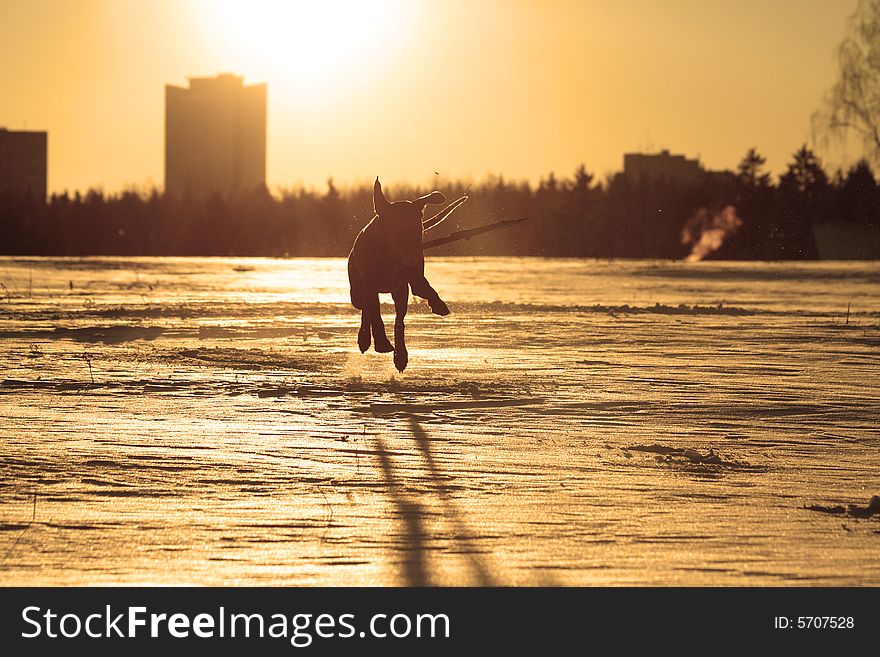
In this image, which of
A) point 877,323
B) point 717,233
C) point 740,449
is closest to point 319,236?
point 717,233

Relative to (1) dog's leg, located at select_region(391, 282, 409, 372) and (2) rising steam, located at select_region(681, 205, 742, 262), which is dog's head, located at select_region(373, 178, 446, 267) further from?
(2) rising steam, located at select_region(681, 205, 742, 262)

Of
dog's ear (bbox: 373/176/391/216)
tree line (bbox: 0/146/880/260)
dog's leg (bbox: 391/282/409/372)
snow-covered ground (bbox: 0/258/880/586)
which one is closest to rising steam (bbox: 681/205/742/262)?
tree line (bbox: 0/146/880/260)

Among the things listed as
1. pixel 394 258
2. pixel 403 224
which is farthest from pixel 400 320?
pixel 403 224

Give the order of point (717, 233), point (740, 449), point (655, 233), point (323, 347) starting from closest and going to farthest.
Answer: point (740, 449), point (323, 347), point (717, 233), point (655, 233)

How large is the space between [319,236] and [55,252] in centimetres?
1546

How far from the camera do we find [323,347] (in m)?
18.1

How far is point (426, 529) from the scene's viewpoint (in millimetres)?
7469

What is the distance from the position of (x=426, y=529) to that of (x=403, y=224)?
19.5 feet

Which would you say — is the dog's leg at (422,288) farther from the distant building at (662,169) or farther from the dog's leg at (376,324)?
the distant building at (662,169)

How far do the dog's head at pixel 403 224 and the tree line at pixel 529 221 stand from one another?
56374 millimetres

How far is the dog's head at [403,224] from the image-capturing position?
13.1 metres

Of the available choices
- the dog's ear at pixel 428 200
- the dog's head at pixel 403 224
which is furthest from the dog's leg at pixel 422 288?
the dog's ear at pixel 428 200

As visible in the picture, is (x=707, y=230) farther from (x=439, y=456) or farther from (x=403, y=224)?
(x=439, y=456)
